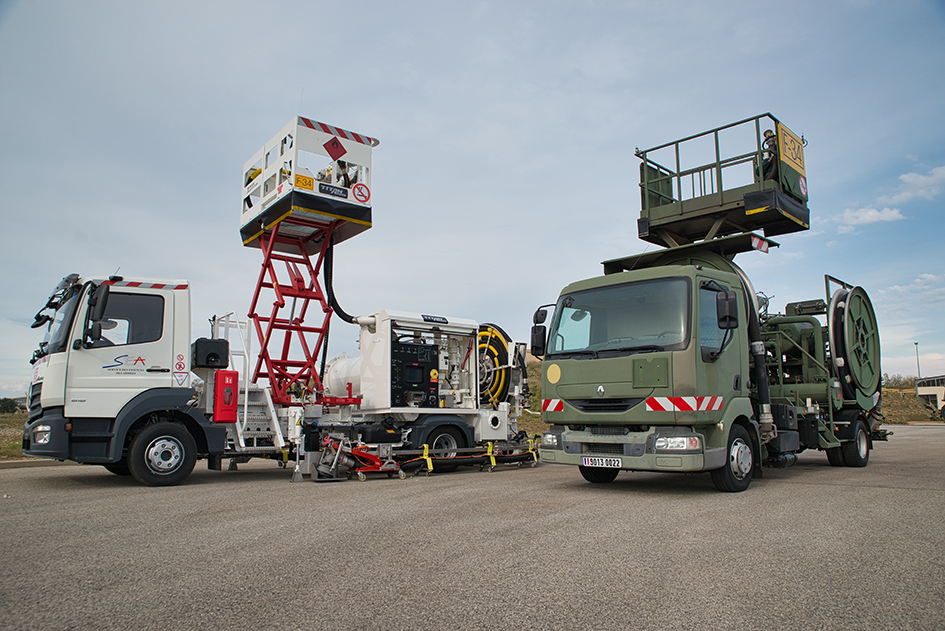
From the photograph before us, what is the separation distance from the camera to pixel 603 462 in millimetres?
7668

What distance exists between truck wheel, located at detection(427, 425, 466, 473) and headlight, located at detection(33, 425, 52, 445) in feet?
17.5

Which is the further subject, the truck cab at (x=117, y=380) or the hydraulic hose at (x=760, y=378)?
the hydraulic hose at (x=760, y=378)

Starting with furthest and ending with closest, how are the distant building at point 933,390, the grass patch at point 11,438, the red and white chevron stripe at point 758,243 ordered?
the distant building at point 933,390 < the grass patch at point 11,438 < the red and white chevron stripe at point 758,243

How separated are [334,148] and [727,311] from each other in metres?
8.52

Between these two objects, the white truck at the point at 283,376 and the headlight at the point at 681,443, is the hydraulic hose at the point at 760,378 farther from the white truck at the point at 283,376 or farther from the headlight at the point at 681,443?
the white truck at the point at 283,376

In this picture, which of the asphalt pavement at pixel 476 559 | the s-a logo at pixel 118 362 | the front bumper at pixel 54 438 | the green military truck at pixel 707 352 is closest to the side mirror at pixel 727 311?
the green military truck at pixel 707 352

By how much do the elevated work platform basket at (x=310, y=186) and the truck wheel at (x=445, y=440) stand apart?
4.49m

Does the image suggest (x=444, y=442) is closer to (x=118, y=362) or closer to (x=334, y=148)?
(x=118, y=362)

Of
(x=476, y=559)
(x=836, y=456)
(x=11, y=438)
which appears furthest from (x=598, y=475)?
(x=11, y=438)

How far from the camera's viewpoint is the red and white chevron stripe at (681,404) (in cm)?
714

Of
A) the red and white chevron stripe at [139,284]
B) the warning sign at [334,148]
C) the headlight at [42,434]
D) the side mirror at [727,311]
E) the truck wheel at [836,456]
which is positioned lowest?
the truck wheel at [836,456]

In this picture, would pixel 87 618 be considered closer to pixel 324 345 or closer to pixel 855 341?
pixel 324 345

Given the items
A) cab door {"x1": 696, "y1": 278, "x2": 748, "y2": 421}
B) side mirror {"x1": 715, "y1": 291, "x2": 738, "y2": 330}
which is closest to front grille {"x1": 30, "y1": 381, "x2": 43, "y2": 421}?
cab door {"x1": 696, "y1": 278, "x2": 748, "y2": 421}

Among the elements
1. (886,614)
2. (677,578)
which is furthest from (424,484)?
(886,614)
